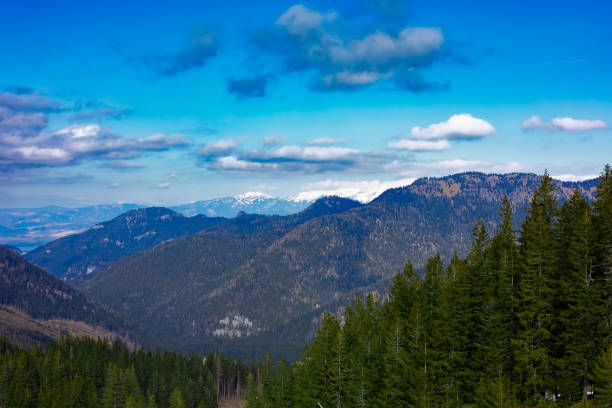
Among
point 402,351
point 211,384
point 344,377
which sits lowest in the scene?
point 211,384

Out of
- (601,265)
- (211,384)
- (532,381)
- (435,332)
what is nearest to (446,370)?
(435,332)

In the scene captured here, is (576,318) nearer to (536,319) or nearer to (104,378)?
(536,319)

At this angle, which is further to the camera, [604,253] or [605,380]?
[604,253]

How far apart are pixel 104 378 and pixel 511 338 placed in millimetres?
140838

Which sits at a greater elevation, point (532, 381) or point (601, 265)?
point (601, 265)

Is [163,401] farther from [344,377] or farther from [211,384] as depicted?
[344,377]

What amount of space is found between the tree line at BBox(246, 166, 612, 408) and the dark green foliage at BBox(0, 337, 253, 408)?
5403cm

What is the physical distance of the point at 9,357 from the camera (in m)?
141

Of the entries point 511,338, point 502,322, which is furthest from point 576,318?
point 502,322

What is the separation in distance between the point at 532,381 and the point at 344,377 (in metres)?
25.8

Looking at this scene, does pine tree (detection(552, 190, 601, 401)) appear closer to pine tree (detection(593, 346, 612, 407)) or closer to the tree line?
the tree line

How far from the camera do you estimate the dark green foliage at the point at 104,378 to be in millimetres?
116062

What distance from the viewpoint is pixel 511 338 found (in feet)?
156

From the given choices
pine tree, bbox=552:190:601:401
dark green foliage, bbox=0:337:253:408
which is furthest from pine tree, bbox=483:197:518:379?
dark green foliage, bbox=0:337:253:408
